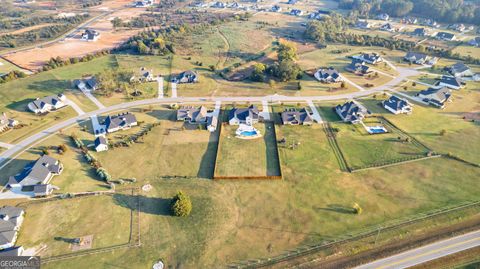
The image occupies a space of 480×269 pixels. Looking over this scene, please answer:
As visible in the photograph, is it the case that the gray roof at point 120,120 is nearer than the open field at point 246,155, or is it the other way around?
the open field at point 246,155

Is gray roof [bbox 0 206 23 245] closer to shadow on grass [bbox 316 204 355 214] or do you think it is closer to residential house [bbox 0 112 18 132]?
residential house [bbox 0 112 18 132]

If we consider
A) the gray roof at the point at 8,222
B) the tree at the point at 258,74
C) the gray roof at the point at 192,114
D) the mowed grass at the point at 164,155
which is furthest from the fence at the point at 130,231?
the tree at the point at 258,74

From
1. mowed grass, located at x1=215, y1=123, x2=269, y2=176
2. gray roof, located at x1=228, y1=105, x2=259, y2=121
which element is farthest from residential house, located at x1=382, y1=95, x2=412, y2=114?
gray roof, located at x1=228, y1=105, x2=259, y2=121

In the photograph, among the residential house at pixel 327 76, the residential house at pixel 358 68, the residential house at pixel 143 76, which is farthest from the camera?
the residential house at pixel 358 68

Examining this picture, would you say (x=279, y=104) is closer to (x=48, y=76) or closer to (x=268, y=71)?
(x=268, y=71)

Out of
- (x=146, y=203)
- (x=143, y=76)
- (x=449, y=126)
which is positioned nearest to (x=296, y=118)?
(x=449, y=126)

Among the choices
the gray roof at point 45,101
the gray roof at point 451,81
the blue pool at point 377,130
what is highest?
the gray roof at point 451,81

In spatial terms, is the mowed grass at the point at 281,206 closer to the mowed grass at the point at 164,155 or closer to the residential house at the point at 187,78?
the mowed grass at the point at 164,155

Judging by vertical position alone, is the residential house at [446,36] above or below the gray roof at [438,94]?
above
